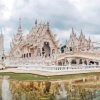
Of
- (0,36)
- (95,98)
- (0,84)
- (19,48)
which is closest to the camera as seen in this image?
(95,98)

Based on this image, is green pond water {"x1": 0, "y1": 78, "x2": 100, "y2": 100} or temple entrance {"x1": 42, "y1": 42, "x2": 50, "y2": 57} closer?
green pond water {"x1": 0, "y1": 78, "x2": 100, "y2": 100}

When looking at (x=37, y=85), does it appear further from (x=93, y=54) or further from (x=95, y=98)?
(x=93, y=54)

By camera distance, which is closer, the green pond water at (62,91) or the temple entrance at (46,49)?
the green pond water at (62,91)

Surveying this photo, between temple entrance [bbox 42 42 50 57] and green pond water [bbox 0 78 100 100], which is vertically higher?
temple entrance [bbox 42 42 50 57]

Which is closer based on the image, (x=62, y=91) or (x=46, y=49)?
(x=62, y=91)

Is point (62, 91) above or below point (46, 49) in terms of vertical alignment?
below

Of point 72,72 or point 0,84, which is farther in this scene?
point 0,84

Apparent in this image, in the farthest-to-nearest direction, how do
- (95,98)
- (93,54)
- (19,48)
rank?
(19,48)
(93,54)
(95,98)

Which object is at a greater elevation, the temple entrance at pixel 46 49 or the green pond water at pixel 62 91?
the temple entrance at pixel 46 49

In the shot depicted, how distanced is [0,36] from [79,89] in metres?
11.1

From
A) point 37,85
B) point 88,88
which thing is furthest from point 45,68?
point 88,88

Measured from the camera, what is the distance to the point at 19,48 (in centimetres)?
2392

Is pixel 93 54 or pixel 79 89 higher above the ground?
pixel 93 54

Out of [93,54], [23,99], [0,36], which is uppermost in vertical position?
[0,36]
